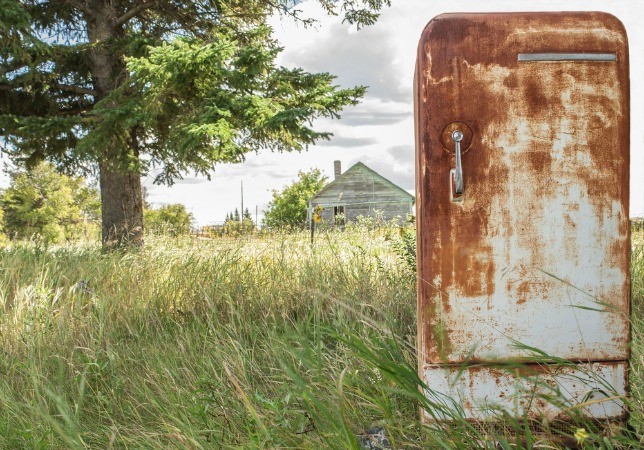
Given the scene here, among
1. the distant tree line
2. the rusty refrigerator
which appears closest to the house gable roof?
the distant tree line

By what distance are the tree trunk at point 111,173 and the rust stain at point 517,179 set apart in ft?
28.7

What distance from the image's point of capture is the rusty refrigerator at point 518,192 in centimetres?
238

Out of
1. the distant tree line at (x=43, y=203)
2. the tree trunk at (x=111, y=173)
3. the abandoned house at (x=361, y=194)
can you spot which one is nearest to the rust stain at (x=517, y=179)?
the tree trunk at (x=111, y=173)

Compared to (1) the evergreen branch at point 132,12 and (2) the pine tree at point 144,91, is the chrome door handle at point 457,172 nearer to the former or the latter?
(2) the pine tree at point 144,91

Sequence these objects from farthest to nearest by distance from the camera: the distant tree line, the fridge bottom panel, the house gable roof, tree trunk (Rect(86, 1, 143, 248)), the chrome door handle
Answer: the house gable roof < the distant tree line < tree trunk (Rect(86, 1, 143, 248)) < the fridge bottom panel < the chrome door handle

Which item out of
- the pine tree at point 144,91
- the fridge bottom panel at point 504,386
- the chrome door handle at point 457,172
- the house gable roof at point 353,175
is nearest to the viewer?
the chrome door handle at point 457,172

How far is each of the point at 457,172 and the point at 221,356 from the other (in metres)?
2.21

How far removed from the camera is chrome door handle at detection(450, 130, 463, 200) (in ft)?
7.62

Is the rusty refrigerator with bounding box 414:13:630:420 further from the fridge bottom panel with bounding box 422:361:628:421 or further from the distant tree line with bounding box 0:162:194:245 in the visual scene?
the distant tree line with bounding box 0:162:194:245

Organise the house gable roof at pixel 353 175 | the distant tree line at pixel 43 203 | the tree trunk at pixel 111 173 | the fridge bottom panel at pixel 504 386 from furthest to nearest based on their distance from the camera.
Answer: the house gable roof at pixel 353 175 < the distant tree line at pixel 43 203 < the tree trunk at pixel 111 173 < the fridge bottom panel at pixel 504 386

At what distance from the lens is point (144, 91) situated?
855cm

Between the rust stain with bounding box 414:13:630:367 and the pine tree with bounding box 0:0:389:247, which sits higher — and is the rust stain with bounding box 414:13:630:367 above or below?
below

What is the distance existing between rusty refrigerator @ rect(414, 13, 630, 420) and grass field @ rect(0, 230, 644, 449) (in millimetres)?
312

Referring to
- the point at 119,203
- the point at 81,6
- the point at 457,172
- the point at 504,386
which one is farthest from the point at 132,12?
the point at 504,386
